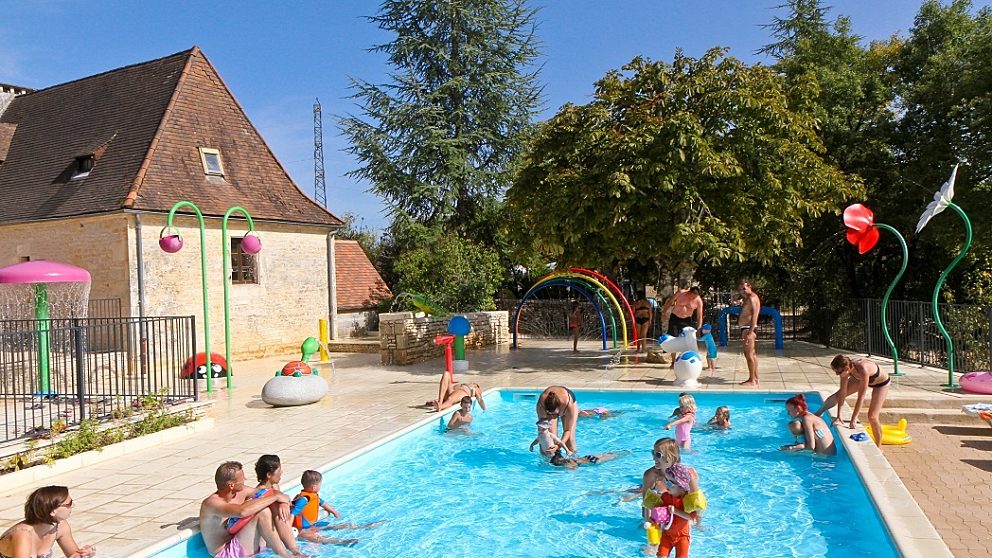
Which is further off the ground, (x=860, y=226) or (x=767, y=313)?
(x=860, y=226)

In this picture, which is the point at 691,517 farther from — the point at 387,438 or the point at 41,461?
the point at 41,461

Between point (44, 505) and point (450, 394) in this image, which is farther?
point (450, 394)

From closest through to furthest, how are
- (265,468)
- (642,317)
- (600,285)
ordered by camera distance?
(265,468) < (600,285) < (642,317)

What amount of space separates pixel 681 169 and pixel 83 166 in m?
17.1

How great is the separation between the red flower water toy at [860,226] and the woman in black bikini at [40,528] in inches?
528

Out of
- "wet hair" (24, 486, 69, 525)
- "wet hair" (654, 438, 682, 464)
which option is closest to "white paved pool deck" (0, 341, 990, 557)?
"wet hair" (24, 486, 69, 525)

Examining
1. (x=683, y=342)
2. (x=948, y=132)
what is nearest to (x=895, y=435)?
(x=683, y=342)

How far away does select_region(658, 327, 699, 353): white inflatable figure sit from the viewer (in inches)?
546

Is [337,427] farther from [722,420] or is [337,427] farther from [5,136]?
[5,136]

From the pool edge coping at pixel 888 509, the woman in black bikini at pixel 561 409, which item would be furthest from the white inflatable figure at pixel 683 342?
the woman in black bikini at pixel 561 409

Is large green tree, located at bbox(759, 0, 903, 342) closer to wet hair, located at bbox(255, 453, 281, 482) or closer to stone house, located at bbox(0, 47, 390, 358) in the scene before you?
stone house, located at bbox(0, 47, 390, 358)

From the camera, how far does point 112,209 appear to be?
1747cm

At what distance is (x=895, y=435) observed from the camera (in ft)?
30.4

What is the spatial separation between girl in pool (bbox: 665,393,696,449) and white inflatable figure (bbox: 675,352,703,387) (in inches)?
152
